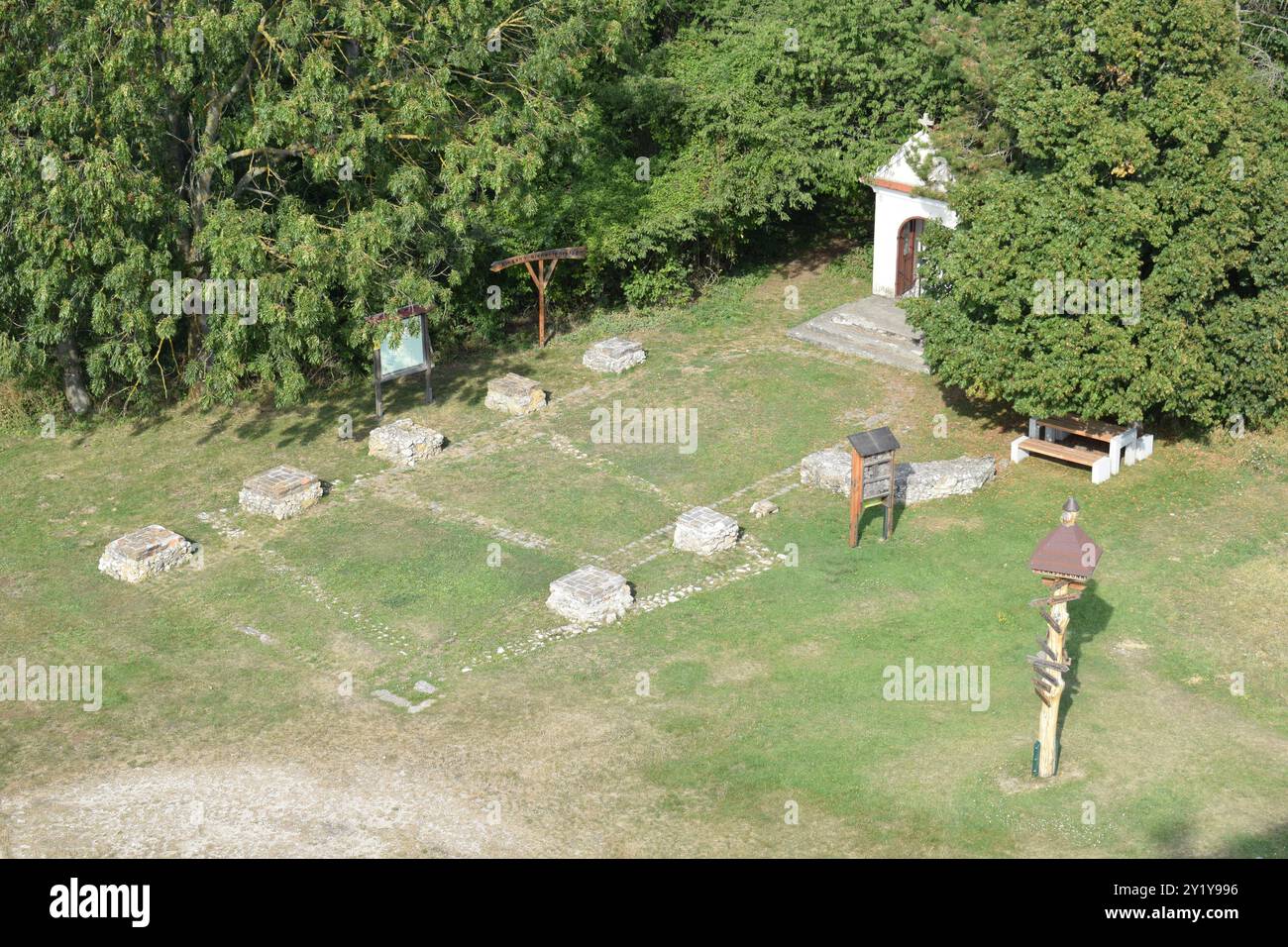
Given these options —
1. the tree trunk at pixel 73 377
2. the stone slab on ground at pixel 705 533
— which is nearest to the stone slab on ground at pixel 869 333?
the stone slab on ground at pixel 705 533

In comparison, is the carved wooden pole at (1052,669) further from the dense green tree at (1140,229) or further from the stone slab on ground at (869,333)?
the stone slab on ground at (869,333)

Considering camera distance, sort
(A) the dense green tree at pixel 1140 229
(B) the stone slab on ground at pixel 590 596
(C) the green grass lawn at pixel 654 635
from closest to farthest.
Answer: (C) the green grass lawn at pixel 654 635, (B) the stone slab on ground at pixel 590 596, (A) the dense green tree at pixel 1140 229

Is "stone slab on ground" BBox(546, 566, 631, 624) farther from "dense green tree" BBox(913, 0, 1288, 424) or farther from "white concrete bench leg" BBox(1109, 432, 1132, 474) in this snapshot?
"white concrete bench leg" BBox(1109, 432, 1132, 474)

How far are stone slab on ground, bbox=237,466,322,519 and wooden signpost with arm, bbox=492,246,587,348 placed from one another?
786 centimetres

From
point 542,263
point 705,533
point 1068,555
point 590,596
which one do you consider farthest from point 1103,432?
point 542,263

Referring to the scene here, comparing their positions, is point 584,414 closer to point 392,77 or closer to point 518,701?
point 392,77

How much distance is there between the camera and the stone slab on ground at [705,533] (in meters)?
26.3

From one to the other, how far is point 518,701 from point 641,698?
1815 millimetres

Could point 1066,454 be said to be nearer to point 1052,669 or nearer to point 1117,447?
point 1117,447

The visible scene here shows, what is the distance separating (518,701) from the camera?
22.5 m

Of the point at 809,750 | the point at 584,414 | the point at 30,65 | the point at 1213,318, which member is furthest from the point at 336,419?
the point at 1213,318

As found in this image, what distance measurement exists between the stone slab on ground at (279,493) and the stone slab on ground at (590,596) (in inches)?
231

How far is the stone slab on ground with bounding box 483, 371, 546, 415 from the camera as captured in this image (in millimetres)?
31844

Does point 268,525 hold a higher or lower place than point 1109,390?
lower
